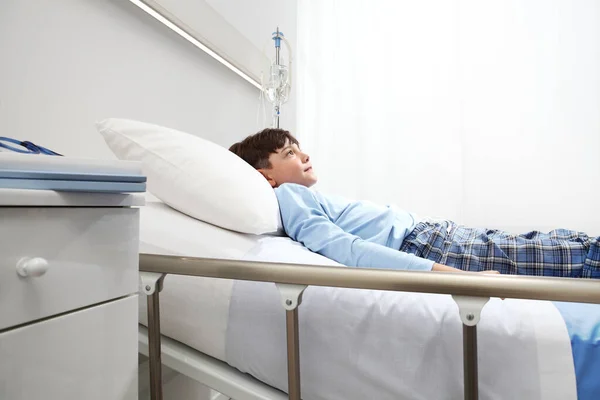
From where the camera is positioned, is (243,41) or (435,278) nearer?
(435,278)

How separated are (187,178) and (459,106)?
178 cm

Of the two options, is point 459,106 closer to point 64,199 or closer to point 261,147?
point 261,147

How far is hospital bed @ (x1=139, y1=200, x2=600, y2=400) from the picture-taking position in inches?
19.1

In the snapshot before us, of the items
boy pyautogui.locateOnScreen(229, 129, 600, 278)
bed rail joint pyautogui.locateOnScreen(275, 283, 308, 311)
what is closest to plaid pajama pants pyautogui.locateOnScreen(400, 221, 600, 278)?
boy pyautogui.locateOnScreen(229, 129, 600, 278)

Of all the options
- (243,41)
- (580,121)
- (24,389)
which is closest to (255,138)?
(243,41)

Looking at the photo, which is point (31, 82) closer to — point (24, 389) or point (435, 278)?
point (24, 389)

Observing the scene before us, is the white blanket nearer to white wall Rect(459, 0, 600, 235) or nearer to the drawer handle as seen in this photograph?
the drawer handle

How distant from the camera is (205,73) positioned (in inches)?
63.4

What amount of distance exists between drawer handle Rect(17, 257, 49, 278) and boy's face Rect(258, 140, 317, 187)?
0.91 m

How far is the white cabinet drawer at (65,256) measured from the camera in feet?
1.21

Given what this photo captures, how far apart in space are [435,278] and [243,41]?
168 centimetres

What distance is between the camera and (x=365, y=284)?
1.62 feet

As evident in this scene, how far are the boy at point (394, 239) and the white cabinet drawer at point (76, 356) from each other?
50 centimetres

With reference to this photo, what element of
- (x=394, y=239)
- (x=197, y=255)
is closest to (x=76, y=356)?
(x=197, y=255)
